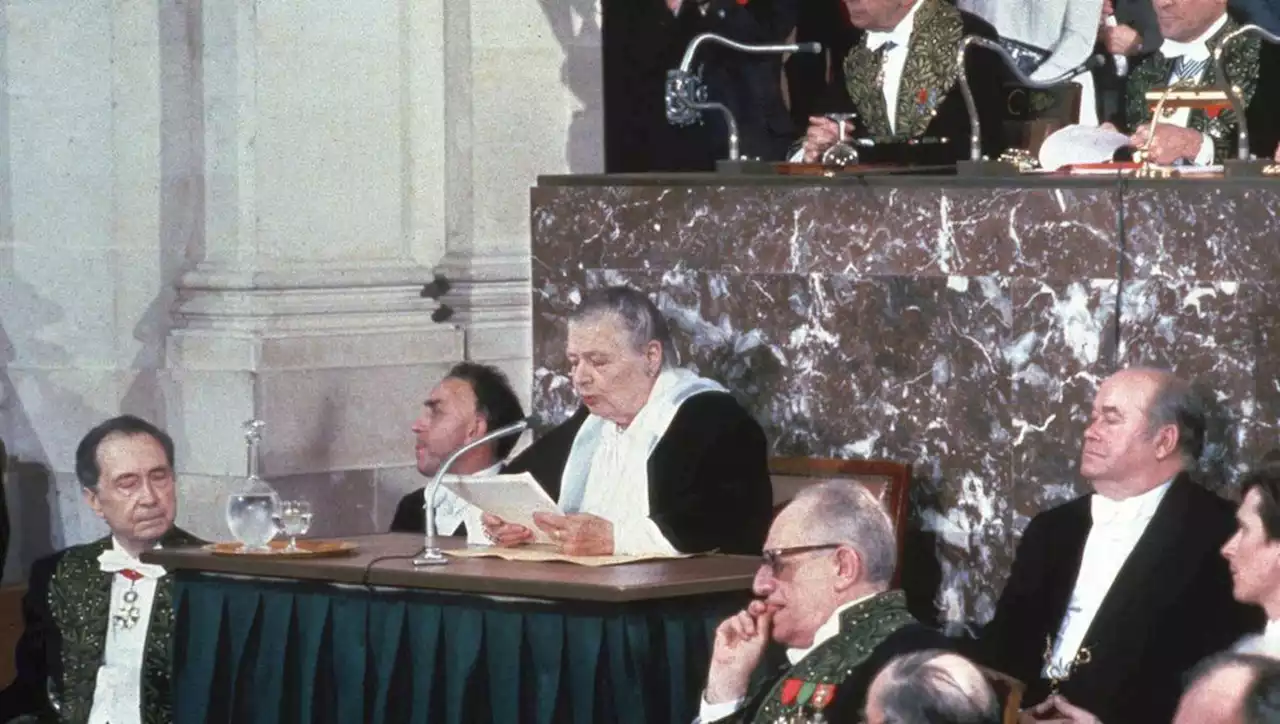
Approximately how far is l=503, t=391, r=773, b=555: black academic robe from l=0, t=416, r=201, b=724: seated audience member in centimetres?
114

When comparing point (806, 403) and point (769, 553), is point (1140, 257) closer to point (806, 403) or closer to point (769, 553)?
point (806, 403)

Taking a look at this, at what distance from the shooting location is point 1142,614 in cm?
564

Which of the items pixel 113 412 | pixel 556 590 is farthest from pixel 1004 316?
pixel 113 412

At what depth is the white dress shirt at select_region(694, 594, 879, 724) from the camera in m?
4.98

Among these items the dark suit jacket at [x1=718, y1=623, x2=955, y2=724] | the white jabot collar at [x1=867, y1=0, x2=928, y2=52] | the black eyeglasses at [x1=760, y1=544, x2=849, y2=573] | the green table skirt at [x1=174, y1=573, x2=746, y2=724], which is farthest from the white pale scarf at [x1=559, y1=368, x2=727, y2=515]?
the white jabot collar at [x1=867, y1=0, x2=928, y2=52]

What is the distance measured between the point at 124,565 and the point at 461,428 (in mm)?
897

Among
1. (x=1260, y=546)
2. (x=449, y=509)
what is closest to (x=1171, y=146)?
(x=1260, y=546)

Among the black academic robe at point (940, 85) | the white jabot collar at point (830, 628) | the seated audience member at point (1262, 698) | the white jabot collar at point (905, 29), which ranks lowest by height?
the white jabot collar at point (830, 628)

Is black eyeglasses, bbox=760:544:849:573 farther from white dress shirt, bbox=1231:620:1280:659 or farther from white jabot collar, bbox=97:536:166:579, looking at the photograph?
white jabot collar, bbox=97:536:166:579

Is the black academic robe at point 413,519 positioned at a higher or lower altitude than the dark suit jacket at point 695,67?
lower

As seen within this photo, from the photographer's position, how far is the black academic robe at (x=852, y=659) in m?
4.84

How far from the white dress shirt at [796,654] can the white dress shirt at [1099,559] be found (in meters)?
0.84

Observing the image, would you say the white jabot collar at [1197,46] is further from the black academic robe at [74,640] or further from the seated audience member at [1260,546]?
the black academic robe at [74,640]

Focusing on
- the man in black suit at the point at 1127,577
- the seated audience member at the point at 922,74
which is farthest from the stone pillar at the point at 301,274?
the man in black suit at the point at 1127,577
